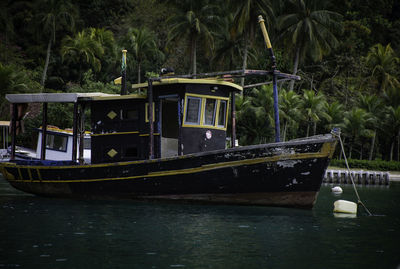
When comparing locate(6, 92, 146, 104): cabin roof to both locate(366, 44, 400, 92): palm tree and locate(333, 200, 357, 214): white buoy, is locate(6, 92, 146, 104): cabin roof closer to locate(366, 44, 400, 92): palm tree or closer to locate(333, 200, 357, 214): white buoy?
locate(333, 200, 357, 214): white buoy

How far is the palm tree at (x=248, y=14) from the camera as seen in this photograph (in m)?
40.2

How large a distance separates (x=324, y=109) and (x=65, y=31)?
27.3 metres

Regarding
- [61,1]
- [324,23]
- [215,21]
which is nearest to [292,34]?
[324,23]

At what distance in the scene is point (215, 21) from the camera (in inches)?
1676

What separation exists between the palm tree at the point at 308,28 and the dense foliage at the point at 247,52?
0.26ft

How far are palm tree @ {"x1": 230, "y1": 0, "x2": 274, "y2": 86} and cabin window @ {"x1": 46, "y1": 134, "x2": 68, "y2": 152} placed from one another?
1742cm

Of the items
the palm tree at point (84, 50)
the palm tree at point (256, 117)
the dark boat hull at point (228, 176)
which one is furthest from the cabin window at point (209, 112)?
the palm tree at point (84, 50)

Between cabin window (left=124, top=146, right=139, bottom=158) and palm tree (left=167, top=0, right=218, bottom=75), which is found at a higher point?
palm tree (left=167, top=0, right=218, bottom=75)

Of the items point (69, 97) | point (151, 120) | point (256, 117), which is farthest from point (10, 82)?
point (151, 120)

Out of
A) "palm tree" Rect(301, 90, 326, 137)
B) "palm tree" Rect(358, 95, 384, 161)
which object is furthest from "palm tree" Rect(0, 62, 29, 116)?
"palm tree" Rect(358, 95, 384, 161)

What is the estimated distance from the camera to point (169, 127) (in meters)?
18.0

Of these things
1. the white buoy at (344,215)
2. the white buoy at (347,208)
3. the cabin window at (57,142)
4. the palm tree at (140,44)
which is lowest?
the white buoy at (344,215)

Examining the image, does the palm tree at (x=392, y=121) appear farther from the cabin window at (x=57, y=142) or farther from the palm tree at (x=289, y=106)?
the cabin window at (x=57, y=142)

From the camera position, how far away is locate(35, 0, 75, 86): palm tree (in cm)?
4712
